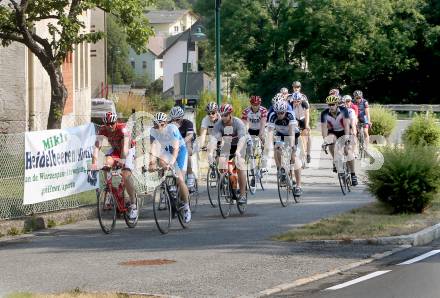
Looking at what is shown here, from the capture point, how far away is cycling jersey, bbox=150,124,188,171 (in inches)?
641

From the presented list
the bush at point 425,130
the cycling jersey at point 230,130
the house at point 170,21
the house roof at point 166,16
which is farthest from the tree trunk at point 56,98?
the house roof at point 166,16

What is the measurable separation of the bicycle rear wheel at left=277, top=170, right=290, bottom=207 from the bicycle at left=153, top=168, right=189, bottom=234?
323 centimetres

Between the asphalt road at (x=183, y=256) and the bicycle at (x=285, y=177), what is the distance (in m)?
0.46

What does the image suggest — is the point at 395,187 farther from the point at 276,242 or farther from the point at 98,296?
the point at 98,296

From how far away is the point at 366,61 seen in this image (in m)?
71.2

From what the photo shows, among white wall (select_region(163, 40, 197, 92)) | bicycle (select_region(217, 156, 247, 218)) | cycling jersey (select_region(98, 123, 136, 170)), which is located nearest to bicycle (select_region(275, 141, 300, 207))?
bicycle (select_region(217, 156, 247, 218))

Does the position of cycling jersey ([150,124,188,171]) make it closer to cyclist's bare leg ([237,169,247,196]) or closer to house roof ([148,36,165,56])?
cyclist's bare leg ([237,169,247,196])

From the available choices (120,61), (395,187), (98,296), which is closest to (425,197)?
(395,187)

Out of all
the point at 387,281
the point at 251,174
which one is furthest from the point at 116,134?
the point at 387,281

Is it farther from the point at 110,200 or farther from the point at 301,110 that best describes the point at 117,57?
the point at 110,200

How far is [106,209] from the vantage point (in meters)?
16.1

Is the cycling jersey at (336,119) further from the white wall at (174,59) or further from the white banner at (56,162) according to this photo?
the white wall at (174,59)

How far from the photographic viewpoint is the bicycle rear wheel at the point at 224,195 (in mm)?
17562

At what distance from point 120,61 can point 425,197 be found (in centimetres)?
10615
